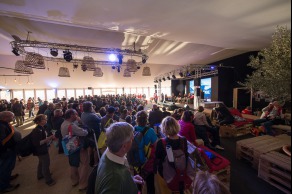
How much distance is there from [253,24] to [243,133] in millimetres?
3893

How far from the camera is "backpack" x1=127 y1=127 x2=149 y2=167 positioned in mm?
2074

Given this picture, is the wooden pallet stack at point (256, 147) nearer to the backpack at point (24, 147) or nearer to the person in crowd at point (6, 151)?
the backpack at point (24, 147)

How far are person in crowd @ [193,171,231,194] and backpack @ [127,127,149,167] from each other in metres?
1.15

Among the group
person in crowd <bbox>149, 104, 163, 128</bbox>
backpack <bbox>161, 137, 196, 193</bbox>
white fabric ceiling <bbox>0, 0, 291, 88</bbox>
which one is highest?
white fabric ceiling <bbox>0, 0, 291, 88</bbox>

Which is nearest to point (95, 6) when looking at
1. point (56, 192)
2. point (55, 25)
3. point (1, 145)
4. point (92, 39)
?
point (55, 25)

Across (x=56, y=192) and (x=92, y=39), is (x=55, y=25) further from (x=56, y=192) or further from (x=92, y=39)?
(x=56, y=192)

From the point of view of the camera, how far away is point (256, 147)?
10.2 ft

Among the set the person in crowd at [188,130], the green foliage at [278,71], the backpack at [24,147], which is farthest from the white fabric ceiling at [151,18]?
the backpack at [24,147]

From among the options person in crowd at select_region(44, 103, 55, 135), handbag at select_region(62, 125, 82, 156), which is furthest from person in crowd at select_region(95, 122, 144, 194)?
person in crowd at select_region(44, 103, 55, 135)

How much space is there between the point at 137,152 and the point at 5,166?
2.69 meters

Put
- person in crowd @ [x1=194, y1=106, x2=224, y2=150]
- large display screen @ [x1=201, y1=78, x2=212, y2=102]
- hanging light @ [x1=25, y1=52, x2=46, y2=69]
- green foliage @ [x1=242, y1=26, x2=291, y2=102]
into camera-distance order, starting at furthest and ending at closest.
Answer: large display screen @ [x1=201, y1=78, x2=212, y2=102]
person in crowd @ [x1=194, y1=106, x2=224, y2=150]
hanging light @ [x1=25, y1=52, x2=46, y2=69]
green foliage @ [x1=242, y1=26, x2=291, y2=102]

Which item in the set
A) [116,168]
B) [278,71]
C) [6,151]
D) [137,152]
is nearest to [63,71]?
[6,151]

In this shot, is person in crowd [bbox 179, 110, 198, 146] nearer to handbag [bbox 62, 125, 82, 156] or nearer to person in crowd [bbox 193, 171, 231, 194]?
person in crowd [bbox 193, 171, 231, 194]

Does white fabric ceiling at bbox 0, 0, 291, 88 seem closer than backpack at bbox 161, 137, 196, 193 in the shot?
No
